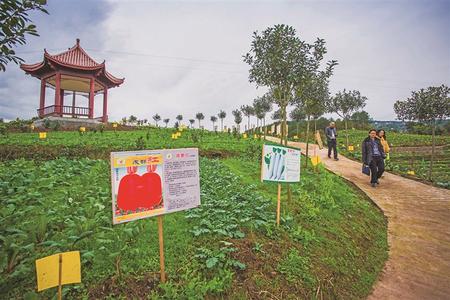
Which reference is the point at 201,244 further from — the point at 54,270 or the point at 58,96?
the point at 58,96

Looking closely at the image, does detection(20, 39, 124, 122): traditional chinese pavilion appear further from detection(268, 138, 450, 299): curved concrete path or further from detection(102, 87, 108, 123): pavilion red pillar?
detection(268, 138, 450, 299): curved concrete path

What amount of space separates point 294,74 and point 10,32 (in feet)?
33.0

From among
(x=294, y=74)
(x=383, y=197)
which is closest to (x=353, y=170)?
(x=383, y=197)

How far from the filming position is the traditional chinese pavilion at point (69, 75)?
26.0 meters

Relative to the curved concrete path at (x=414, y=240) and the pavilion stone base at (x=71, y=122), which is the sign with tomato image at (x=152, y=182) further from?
the pavilion stone base at (x=71, y=122)

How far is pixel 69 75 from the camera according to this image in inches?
1057

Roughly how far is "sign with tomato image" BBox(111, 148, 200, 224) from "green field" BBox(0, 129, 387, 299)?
669mm

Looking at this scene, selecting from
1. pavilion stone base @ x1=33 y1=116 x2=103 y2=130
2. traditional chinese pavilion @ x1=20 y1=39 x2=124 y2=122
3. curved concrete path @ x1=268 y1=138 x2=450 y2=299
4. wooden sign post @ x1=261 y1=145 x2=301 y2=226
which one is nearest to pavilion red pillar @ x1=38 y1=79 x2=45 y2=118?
traditional chinese pavilion @ x1=20 y1=39 x2=124 y2=122

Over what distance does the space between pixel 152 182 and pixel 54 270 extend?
133 cm

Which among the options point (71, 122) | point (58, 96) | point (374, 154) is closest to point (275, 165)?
point (374, 154)

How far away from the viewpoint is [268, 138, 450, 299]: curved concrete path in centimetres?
409

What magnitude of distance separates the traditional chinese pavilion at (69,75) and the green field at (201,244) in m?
22.5

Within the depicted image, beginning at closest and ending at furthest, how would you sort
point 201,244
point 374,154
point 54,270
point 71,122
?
point 54,270 < point 201,244 < point 374,154 < point 71,122

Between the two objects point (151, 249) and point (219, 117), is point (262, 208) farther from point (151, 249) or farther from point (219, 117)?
point (219, 117)
